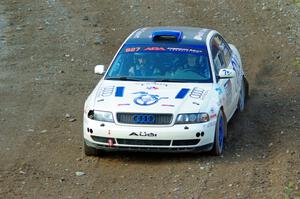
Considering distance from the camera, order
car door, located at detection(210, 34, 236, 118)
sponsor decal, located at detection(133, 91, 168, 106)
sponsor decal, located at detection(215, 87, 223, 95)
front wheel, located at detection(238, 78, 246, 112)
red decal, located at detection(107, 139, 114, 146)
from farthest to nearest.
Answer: front wheel, located at detection(238, 78, 246, 112)
car door, located at detection(210, 34, 236, 118)
sponsor decal, located at detection(215, 87, 223, 95)
sponsor decal, located at detection(133, 91, 168, 106)
red decal, located at detection(107, 139, 114, 146)

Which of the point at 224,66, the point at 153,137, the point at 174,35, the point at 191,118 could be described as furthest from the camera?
the point at 224,66

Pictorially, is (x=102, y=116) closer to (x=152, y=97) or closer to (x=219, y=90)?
(x=152, y=97)

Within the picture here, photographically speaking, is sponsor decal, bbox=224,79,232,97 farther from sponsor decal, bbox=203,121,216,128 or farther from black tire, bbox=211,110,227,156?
sponsor decal, bbox=203,121,216,128

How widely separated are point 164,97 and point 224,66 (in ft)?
6.61

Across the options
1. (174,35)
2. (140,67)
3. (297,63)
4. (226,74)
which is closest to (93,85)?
(174,35)

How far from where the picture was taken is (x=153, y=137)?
1041 cm

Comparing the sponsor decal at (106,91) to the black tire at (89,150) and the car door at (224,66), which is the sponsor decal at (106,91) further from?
the car door at (224,66)

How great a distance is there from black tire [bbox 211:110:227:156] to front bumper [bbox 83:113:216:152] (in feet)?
0.55

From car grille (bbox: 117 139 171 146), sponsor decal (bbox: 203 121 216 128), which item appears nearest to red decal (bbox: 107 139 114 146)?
car grille (bbox: 117 139 171 146)

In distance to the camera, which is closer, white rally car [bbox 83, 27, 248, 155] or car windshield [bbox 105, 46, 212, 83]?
white rally car [bbox 83, 27, 248, 155]

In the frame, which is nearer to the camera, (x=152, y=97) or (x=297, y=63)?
(x=152, y=97)

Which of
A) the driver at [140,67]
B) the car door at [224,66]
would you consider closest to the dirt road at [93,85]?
the car door at [224,66]

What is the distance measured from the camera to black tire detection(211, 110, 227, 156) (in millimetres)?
10827

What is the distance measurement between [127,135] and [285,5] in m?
13.6
